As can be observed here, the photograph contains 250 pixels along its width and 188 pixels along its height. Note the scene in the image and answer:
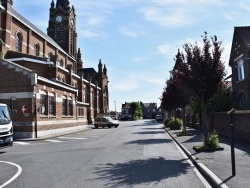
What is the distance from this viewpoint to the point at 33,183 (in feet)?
23.4

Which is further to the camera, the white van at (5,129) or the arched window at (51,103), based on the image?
the arched window at (51,103)

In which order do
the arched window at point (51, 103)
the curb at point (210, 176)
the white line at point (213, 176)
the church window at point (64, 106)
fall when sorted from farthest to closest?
the church window at point (64, 106), the arched window at point (51, 103), the curb at point (210, 176), the white line at point (213, 176)

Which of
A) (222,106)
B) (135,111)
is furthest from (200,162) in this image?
(135,111)

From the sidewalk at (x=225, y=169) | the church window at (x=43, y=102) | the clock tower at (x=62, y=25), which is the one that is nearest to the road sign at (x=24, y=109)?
the church window at (x=43, y=102)

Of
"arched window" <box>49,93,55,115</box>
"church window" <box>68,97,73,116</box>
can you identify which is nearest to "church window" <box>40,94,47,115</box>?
"arched window" <box>49,93,55,115</box>

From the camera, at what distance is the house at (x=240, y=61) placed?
24375mm

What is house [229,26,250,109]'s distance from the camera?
24375mm

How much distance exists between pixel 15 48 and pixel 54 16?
2528 cm

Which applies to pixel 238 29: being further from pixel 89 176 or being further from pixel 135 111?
pixel 135 111

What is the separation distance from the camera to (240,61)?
26297mm

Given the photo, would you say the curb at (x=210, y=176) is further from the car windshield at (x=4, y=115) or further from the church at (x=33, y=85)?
the church at (x=33, y=85)

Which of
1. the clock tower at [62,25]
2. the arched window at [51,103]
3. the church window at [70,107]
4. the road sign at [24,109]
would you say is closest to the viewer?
the road sign at [24,109]

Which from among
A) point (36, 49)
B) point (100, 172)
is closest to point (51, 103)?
point (36, 49)

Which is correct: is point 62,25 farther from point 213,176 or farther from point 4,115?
point 213,176
